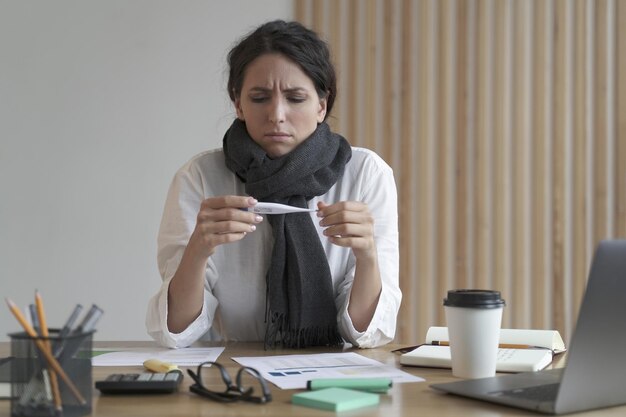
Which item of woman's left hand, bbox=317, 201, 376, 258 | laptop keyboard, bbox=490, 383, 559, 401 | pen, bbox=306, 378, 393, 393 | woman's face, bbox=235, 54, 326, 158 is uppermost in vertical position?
woman's face, bbox=235, 54, 326, 158

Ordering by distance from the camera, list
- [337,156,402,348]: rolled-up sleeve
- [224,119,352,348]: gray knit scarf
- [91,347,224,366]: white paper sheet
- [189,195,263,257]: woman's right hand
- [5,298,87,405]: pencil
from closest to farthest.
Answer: [5,298,87,405]: pencil → [91,347,224,366]: white paper sheet → [189,195,263,257]: woman's right hand → [337,156,402,348]: rolled-up sleeve → [224,119,352,348]: gray knit scarf

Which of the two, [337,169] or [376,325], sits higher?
[337,169]

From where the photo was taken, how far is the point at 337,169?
2096 mm

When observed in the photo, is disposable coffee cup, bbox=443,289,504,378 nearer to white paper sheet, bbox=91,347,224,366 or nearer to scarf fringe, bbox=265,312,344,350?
white paper sheet, bbox=91,347,224,366

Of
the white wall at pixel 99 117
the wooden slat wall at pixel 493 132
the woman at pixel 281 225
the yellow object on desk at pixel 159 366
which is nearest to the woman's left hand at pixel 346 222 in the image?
the woman at pixel 281 225

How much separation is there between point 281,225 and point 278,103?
32cm

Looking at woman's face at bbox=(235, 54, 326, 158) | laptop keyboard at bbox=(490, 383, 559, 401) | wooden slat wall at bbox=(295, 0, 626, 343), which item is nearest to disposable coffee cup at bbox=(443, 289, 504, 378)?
laptop keyboard at bbox=(490, 383, 559, 401)

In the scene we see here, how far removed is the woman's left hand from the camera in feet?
5.40

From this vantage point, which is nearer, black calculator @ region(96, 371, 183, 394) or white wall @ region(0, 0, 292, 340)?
black calculator @ region(96, 371, 183, 394)

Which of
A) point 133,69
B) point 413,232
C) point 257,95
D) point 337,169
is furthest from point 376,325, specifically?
point 133,69

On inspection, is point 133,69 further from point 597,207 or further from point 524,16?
point 597,207

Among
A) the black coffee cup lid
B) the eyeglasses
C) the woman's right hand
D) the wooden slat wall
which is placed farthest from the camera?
the wooden slat wall

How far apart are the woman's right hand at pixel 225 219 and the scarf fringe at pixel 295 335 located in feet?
0.96

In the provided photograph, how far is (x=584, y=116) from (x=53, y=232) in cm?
238
